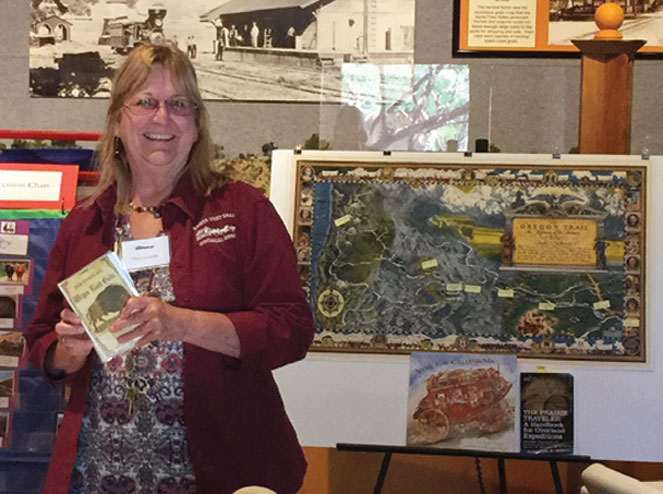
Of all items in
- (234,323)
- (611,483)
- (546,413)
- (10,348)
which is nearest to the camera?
(611,483)

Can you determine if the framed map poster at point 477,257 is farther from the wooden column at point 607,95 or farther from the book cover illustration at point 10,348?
the book cover illustration at point 10,348

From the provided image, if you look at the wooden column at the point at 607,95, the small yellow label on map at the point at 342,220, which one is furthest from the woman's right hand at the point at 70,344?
the wooden column at the point at 607,95

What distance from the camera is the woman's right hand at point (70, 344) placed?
1.93m

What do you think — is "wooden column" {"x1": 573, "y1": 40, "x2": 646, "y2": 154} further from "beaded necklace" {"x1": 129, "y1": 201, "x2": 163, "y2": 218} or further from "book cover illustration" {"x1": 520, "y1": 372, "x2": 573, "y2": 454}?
"beaded necklace" {"x1": 129, "y1": 201, "x2": 163, "y2": 218}

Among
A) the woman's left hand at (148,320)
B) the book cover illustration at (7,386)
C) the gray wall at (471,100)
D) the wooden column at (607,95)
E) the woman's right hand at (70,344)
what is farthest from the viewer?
the gray wall at (471,100)

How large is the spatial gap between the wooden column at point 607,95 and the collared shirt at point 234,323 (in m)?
1.89

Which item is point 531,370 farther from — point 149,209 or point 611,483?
point 611,483

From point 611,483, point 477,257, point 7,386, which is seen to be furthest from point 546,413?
point 611,483

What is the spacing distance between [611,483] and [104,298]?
1023 mm

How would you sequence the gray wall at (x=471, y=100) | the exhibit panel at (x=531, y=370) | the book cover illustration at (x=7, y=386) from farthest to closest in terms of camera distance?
the gray wall at (x=471, y=100) < the exhibit panel at (x=531, y=370) < the book cover illustration at (x=7, y=386)

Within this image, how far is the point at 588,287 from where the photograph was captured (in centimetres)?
337

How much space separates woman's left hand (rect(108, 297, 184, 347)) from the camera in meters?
1.83

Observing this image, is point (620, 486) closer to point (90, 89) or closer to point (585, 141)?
point (585, 141)

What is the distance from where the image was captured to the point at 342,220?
345 cm
